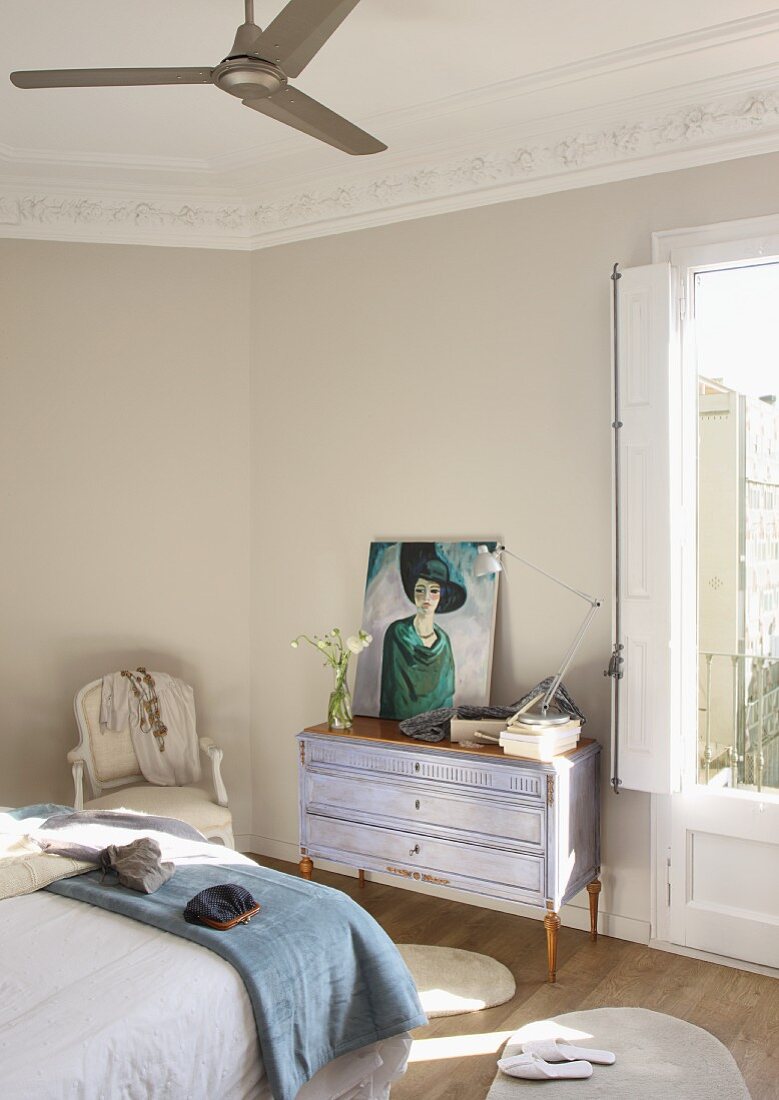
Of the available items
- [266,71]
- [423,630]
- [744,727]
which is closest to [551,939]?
[744,727]

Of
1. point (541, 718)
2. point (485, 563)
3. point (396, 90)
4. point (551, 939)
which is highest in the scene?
point (396, 90)

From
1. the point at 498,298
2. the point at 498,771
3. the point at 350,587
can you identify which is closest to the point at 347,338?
the point at 498,298

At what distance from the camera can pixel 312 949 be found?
2.34m

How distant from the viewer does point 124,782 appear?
4.32m

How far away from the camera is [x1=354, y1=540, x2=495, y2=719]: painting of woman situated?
4020mm

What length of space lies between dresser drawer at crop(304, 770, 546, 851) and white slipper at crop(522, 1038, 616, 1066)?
66 cm

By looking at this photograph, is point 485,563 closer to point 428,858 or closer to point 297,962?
point 428,858

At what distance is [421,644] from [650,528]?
1.12m

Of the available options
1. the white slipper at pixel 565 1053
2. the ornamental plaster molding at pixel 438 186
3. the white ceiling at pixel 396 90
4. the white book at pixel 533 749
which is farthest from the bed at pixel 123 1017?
the ornamental plaster molding at pixel 438 186

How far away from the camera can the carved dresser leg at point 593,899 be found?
3697 millimetres

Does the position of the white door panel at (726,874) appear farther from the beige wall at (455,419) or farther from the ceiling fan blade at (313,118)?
the ceiling fan blade at (313,118)

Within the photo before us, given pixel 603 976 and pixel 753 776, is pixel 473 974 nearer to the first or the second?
pixel 603 976

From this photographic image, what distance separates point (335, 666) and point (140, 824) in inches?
50.4

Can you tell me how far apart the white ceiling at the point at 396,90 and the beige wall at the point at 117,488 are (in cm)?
50
